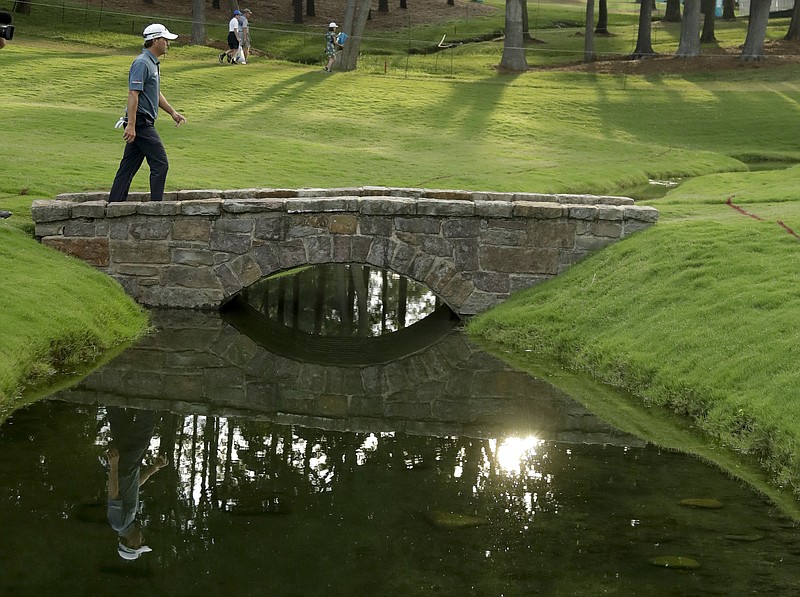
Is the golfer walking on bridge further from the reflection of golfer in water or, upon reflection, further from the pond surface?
the reflection of golfer in water

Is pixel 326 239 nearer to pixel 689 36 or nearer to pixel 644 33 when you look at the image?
pixel 689 36

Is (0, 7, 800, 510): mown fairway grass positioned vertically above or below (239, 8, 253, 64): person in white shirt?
below

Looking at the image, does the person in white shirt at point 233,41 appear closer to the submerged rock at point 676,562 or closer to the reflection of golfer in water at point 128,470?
the reflection of golfer in water at point 128,470

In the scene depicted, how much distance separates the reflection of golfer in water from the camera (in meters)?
7.80

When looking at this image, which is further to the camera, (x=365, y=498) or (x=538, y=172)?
(x=538, y=172)

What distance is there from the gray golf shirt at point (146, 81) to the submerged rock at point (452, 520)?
7.35 meters

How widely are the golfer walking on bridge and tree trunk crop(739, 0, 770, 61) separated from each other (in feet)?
116

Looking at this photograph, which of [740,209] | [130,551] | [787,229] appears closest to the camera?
[130,551]

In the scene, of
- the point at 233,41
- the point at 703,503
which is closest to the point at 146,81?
the point at 703,503

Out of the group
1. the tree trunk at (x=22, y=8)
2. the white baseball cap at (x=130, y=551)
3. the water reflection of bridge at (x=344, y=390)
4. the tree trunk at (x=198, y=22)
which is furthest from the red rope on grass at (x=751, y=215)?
the tree trunk at (x=22, y=8)

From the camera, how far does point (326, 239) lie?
15.3 meters

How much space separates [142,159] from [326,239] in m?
2.55

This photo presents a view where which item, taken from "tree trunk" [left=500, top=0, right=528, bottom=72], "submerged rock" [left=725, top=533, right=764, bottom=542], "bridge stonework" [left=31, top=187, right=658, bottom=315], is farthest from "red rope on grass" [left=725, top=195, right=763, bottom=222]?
"tree trunk" [left=500, top=0, right=528, bottom=72]

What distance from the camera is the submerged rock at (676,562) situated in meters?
7.57
